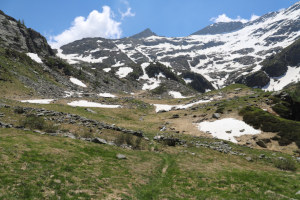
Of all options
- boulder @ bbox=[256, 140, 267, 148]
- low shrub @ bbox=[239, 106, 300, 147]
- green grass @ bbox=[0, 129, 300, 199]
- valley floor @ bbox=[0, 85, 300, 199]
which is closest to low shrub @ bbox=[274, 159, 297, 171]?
valley floor @ bbox=[0, 85, 300, 199]

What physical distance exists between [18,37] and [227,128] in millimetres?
144312

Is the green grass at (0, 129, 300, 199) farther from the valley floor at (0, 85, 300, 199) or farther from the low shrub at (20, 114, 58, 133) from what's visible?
the low shrub at (20, 114, 58, 133)

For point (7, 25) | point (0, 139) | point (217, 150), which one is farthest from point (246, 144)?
point (7, 25)

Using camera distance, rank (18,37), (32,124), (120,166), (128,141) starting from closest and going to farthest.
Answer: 1. (120,166)
2. (32,124)
3. (128,141)
4. (18,37)

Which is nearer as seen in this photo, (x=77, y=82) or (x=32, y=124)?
(x=32, y=124)

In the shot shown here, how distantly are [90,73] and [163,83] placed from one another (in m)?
68.5

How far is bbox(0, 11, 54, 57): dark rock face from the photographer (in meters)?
115

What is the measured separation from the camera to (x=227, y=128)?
4484cm

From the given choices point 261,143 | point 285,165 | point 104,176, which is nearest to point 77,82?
point 261,143

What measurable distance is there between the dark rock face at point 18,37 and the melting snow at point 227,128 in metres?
118

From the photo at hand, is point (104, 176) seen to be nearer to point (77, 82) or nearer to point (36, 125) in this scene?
point (36, 125)

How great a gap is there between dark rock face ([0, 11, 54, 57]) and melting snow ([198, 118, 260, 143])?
387ft

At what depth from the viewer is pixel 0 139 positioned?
58.6 feet

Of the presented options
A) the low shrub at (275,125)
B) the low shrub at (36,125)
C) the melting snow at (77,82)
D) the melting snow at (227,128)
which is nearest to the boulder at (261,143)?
the low shrub at (275,125)
